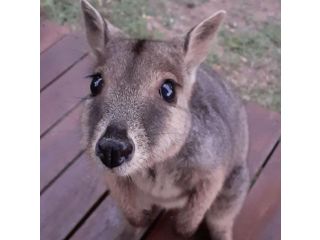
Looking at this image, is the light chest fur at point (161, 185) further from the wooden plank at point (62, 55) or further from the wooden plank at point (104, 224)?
the wooden plank at point (62, 55)

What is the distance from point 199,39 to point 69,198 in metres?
0.82

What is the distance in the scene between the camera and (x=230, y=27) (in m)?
2.68

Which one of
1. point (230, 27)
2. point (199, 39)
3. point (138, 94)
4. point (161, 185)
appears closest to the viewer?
point (138, 94)

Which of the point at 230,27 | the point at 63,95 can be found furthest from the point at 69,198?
the point at 230,27

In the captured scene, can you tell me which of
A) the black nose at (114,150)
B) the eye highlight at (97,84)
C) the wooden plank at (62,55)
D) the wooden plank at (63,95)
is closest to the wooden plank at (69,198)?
the wooden plank at (63,95)

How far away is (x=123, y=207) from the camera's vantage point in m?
1.63

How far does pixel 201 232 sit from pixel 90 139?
75cm

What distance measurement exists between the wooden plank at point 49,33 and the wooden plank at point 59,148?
389 mm

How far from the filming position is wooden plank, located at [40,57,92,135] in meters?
2.09

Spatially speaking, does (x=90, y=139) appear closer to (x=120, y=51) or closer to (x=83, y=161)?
(x=120, y=51)

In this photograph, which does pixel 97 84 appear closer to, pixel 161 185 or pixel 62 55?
pixel 161 185

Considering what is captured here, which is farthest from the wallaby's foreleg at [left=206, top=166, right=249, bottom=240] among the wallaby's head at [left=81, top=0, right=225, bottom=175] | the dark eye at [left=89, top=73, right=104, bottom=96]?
the dark eye at [left=89, top=73, right=104, bottom=96]

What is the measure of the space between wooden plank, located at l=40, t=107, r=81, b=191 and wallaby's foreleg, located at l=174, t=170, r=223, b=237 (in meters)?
0.52

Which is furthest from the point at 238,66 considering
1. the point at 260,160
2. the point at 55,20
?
the point at 55,20
